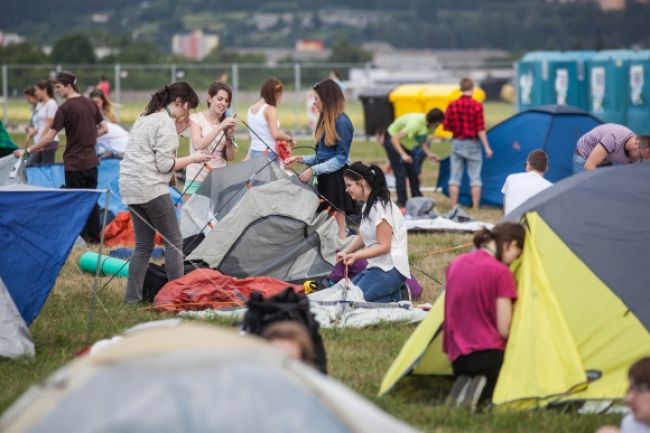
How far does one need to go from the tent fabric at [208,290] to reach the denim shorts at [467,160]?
6296mm

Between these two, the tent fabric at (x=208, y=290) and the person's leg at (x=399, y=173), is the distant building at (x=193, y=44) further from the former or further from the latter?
the tent fabric at (x=208, y=290)

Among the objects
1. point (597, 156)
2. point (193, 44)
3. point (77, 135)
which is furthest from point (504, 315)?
point (193, 44)

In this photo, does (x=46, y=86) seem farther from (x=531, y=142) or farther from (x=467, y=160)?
(x=531, y=142)

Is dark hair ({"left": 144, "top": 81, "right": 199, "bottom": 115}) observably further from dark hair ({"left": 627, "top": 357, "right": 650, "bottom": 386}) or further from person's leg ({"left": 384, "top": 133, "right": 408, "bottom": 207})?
person's leg ({"left": 384, "top": 133, "right": 408, "bottom": 207})

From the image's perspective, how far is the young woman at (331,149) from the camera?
1041 cm

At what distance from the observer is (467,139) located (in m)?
15.5

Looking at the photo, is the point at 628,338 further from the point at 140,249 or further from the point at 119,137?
the point at 119,137

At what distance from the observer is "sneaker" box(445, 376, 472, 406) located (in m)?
6.61

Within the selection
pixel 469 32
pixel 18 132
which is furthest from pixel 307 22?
pixel 18 132

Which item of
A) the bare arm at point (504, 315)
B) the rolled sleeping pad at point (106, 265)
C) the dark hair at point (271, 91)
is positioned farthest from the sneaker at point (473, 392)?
the dark hair at point (271, 91)

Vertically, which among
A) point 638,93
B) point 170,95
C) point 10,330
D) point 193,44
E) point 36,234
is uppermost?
point 170,95

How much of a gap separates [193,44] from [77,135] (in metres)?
109

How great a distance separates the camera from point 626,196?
23.9 ft

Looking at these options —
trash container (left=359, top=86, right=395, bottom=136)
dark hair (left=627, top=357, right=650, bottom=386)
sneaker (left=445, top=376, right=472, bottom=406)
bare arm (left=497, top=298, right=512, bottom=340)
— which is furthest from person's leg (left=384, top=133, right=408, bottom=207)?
trash container (left=359, top=86, right=395, bottom=136)
